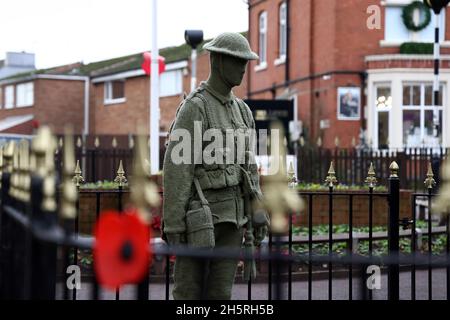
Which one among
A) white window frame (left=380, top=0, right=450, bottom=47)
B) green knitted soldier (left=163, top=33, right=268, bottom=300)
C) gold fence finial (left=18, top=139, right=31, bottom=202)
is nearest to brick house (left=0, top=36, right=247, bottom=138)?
white window frame (left=380, top=0, right=450, bottom=47)

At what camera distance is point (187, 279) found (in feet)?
16.3

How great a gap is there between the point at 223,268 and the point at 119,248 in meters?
2.66

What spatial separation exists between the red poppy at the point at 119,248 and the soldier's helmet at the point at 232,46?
2.67 metres

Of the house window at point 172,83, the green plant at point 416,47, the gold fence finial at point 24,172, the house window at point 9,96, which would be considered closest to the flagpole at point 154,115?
the green plant at point 416,47

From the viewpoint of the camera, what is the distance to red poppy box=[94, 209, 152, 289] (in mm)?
2412

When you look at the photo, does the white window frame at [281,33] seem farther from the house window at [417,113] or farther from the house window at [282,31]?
the house window at [417,113]

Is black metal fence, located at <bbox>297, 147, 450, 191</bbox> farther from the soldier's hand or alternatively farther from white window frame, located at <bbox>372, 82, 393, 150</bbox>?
the soldier's hand

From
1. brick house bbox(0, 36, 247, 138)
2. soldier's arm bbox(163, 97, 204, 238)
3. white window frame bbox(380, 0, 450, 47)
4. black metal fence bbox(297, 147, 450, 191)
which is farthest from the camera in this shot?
brick house bbox(0, 36, 247, 138)

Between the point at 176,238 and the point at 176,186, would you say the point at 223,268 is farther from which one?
the point at 176,186

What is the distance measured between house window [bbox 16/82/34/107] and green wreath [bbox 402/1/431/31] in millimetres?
24775
